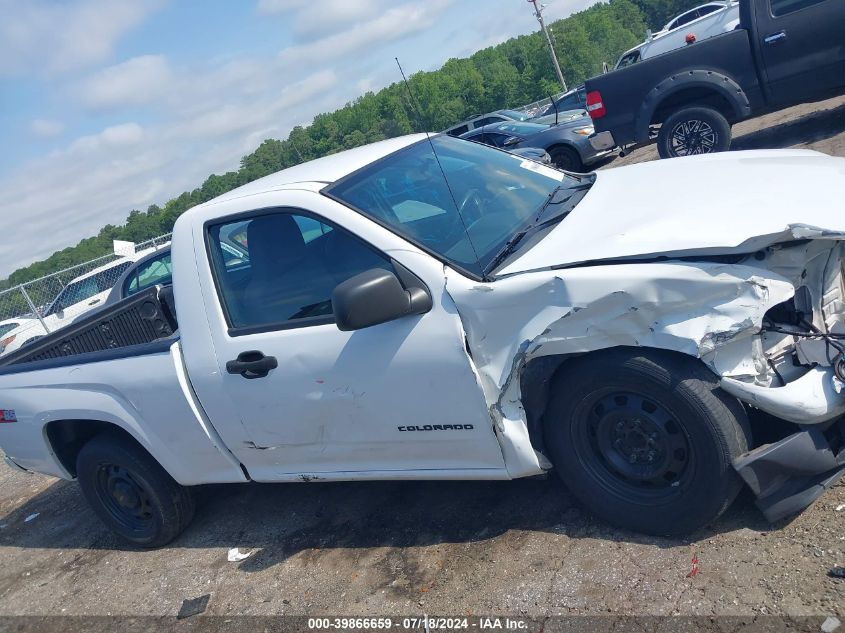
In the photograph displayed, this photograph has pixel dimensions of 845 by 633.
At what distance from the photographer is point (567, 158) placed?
1408cm

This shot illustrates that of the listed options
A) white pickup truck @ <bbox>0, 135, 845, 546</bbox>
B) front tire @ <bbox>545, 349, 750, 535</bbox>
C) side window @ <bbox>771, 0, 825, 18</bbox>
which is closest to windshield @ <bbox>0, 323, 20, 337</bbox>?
white pickup truck @ <bbox>0, 135, 845, 546</bbox>

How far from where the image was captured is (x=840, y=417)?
9.66 ft

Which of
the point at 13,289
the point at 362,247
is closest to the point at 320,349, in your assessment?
the point at 362,247

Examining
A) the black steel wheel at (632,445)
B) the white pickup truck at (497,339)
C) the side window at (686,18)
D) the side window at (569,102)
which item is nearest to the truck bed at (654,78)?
the white pickup truck at (497,339)

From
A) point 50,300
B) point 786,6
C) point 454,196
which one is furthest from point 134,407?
point 50,300

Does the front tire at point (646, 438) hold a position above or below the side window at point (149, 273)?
below

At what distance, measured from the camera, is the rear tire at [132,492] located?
178 inches

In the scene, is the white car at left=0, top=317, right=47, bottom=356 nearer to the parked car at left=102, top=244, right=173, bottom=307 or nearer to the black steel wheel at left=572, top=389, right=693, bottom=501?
the parked car at left=102, top=244, right=173, bottom=307

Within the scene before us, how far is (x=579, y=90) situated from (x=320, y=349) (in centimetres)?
1922

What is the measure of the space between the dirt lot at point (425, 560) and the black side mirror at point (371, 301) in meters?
1.22

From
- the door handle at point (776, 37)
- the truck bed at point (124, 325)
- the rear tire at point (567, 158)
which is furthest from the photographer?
the rear tire at point (567, 158)

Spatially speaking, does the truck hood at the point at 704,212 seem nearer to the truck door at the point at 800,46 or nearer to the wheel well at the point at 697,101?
the truck door at the point at 800,46

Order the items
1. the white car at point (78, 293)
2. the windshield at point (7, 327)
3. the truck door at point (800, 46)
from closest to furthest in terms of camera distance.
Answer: the truck door at point (800, 46), the white car at point (78, 293), the windshield at point (7, 327)

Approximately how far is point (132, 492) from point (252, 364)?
5.30 feet
